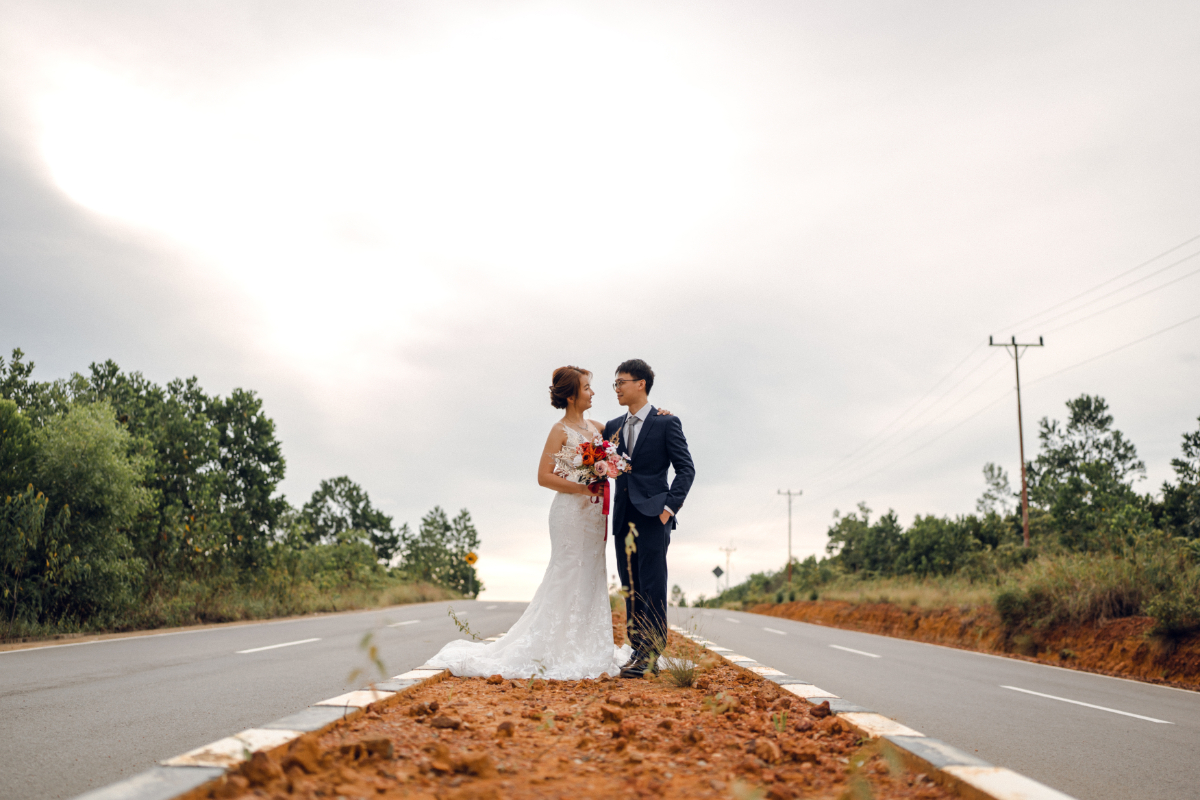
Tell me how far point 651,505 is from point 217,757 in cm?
368

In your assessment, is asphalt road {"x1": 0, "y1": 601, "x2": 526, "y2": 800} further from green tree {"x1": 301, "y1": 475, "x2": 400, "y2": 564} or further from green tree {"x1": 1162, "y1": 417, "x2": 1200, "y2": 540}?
green tree {"x1": 301, "y1": 475, "x2": 400, "y2": 564}

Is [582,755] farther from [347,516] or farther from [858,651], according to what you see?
[347,516]

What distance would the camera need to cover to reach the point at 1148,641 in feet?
40.6

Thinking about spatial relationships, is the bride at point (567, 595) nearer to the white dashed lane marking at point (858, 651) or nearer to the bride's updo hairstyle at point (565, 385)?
the bride's updo hairstyle at point (565, 385)

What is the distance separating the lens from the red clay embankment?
11.8m

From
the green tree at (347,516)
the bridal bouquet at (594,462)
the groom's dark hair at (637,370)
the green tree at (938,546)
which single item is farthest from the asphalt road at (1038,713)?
the green tree at (347,516)

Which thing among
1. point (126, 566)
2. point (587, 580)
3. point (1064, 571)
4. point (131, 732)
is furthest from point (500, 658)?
point (1064, 571)

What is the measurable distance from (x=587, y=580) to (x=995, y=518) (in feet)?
122

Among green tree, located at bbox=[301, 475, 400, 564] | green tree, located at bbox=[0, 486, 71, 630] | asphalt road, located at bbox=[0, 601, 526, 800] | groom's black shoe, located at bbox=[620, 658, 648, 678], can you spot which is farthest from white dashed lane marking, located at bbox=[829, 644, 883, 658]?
green tree, located at bbox=[301, 475, 400, 564]

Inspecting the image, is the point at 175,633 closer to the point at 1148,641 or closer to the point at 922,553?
the point at 1148,641

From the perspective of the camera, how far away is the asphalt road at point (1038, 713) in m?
4.78

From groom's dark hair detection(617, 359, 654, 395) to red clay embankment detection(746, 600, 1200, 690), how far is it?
32.2 feet

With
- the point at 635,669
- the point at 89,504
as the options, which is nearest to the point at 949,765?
the point at 635,669

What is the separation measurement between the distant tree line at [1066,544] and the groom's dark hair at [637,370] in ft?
35.1
